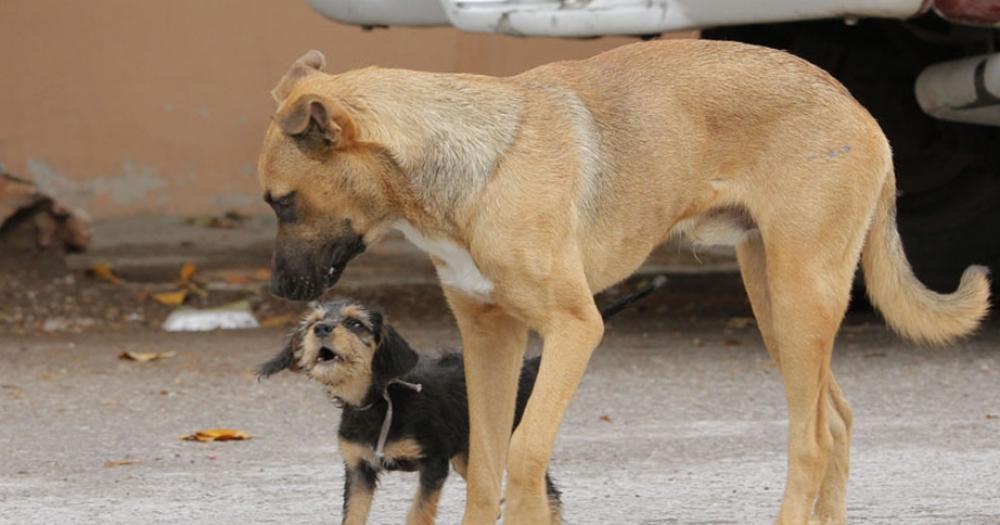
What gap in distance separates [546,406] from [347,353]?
0.69 meters

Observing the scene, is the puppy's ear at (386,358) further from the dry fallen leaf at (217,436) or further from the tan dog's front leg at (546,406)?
the dry fallen leaf at (217,436)

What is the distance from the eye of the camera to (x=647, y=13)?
7.61m

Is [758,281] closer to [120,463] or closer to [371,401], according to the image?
[371,401]

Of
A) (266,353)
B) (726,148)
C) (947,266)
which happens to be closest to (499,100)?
(726,148)

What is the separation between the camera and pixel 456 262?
5.58 meters

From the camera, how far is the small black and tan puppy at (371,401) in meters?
5.76

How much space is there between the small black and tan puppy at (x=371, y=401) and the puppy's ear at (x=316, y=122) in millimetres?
725

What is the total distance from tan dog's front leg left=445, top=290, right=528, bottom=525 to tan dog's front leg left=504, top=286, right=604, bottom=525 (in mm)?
402

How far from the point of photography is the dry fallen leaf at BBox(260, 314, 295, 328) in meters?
9.98

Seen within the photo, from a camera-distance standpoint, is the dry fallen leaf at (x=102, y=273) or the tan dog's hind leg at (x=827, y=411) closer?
the tan dog's hind leg at (x=827, y=411)

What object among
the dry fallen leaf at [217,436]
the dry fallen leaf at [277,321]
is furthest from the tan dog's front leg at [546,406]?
the dry fallen leaf at [277,321]

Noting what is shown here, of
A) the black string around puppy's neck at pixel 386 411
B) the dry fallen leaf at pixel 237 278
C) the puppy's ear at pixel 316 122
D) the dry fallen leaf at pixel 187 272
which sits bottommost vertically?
the dry fallen leaf at pixel 237 278

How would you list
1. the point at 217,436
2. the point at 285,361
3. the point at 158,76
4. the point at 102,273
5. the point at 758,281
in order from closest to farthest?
the point at 285,361
the point at 758,281
the point at 217,436
the point at 102,273
the point at 158,76

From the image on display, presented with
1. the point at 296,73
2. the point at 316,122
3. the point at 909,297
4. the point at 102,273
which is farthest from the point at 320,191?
the point at 102,273
